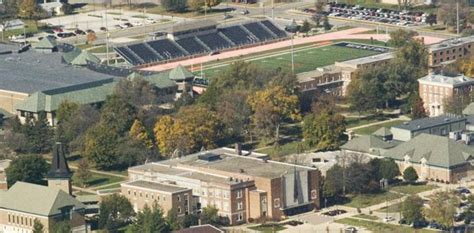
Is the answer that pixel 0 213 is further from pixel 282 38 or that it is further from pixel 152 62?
pixel 282 38

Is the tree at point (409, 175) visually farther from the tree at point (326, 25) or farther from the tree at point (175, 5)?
the tree at point (175, 5)

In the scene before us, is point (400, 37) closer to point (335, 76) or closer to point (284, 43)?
point (335, 76)

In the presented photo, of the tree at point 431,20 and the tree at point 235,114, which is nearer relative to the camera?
the tree at point 235,114

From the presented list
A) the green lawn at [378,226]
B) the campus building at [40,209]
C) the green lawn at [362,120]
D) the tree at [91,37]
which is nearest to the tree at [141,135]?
the green lawn at [362,120]

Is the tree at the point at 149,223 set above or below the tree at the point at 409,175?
above

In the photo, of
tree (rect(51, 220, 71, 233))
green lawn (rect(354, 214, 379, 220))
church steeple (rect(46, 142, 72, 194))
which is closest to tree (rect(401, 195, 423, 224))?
green lawn (rect(354, 214, 379, 220))

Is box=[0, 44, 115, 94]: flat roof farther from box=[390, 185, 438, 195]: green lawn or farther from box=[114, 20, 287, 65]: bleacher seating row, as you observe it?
box=[390, 185, 438, 195]: green lawn

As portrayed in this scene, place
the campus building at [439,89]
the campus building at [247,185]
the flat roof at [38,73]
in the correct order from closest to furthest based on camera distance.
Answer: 1. the campus building at [247,185]
2. the campus building at [439,89]
3. the flat roof at [38,73]

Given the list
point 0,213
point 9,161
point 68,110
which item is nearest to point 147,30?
point 68,110
